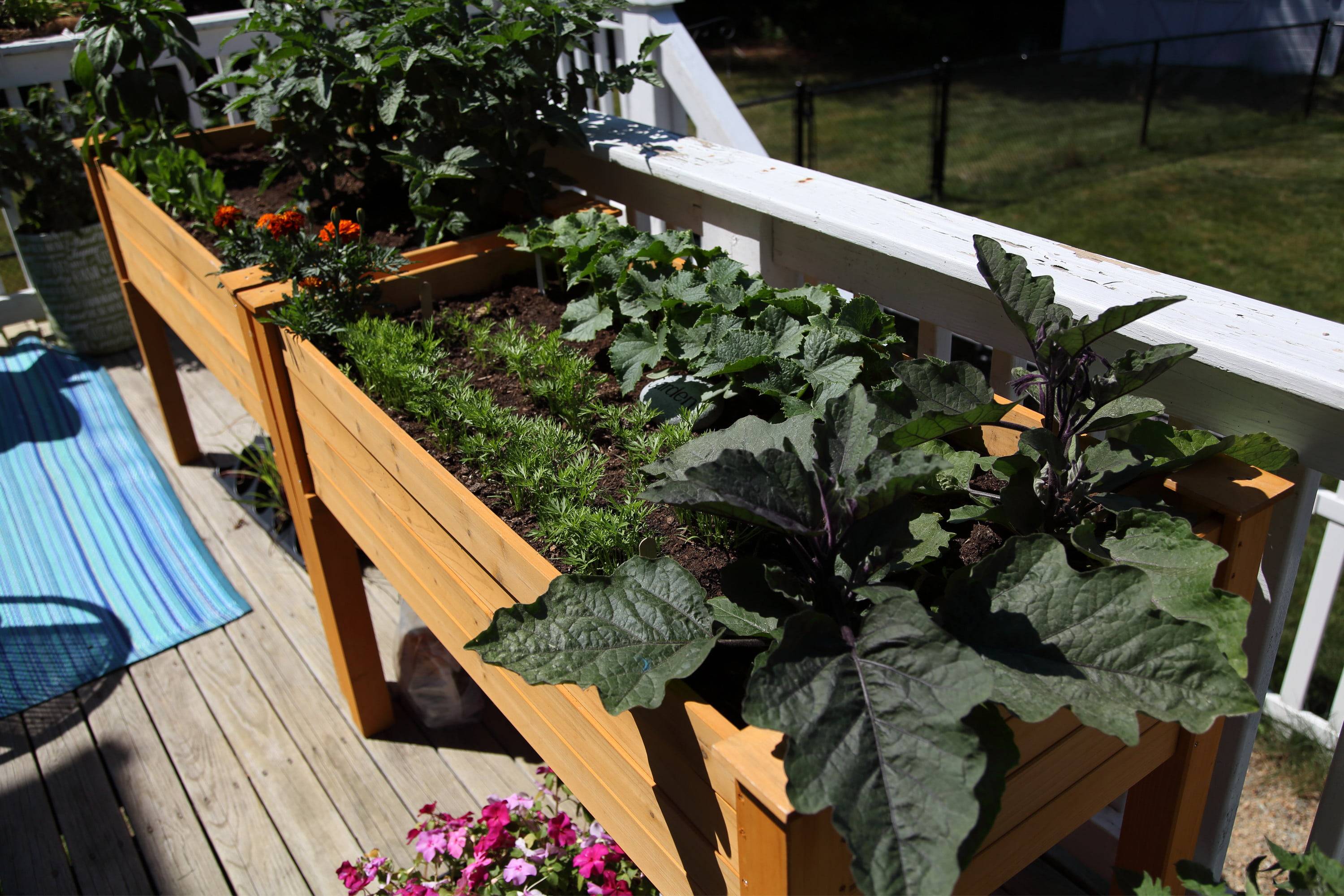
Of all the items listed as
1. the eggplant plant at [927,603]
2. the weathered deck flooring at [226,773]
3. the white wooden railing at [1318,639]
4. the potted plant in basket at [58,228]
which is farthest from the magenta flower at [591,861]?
the potted plant in basket at [58,228]

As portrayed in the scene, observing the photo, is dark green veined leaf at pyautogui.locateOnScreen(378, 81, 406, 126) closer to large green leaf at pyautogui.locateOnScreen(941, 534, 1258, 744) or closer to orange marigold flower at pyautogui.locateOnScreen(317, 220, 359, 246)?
orange marigold flower at pyautogui.locateOnScreen(317, 220, 359, 246)

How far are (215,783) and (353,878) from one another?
78cm

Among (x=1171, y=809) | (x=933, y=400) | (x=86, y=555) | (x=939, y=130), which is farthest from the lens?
(x=939, y=130)

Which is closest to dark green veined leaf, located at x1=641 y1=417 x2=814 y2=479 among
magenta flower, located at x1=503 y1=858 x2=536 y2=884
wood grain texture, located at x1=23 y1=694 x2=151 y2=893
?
magenta flower, located at x1=503 y1=858 x2=536 y2=884

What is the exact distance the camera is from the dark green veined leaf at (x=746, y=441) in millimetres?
1207

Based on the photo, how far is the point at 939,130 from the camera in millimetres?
7703

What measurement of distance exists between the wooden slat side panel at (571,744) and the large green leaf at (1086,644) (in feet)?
1.35

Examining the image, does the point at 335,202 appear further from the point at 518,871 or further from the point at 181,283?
the point at 518,871

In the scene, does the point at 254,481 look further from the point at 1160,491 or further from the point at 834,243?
the point at 1160,491

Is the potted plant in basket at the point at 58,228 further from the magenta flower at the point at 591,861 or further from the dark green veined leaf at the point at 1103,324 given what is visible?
the dark green veined leaf at the point at 1103,324

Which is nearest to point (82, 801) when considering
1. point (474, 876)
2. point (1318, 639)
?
point (474, 876)

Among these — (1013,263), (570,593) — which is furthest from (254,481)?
(1013,263)

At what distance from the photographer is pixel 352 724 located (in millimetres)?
2740

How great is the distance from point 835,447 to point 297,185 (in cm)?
264
